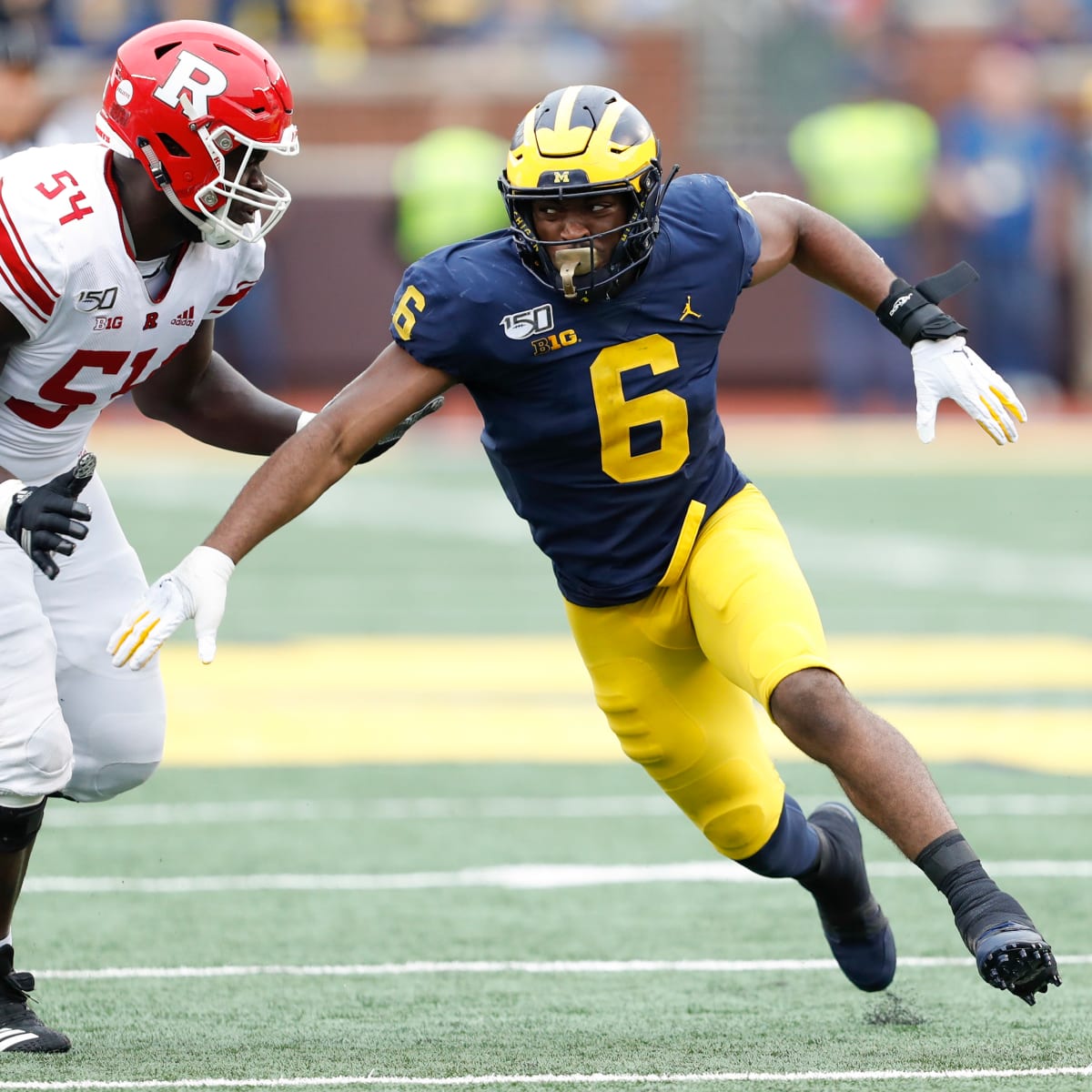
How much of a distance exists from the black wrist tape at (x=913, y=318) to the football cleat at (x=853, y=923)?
1.05m

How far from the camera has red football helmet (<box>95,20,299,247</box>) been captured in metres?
4.22

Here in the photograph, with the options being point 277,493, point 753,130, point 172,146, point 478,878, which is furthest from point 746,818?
point 753,130

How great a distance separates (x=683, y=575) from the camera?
14.5ft

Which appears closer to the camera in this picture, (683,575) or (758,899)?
(683,575)

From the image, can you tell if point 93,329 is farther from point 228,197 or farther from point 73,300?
point 228,197

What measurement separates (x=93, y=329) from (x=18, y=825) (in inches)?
37.0

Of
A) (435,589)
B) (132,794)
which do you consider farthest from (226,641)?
(132,794)

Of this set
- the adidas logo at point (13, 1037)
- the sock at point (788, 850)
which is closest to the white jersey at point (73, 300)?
the adidas logo at point (13, 1037)

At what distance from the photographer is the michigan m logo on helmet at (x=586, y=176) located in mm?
4176

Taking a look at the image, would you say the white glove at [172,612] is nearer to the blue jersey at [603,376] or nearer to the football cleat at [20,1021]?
the blue jersey at [603,376]

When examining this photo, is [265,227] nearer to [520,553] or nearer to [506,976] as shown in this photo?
[506,976]

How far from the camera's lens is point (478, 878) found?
18.9ft

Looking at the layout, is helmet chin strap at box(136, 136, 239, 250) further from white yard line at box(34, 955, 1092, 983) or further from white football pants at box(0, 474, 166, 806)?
white yard line at box(34, 955, 1092, 983)

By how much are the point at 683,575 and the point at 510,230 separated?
2.46 feet
